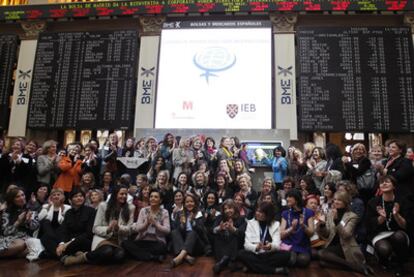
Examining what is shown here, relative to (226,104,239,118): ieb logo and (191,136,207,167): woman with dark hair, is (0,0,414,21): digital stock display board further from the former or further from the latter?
(191,136,207,167): woman with dark hair

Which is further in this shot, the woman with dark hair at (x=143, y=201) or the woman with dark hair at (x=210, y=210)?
the woman with dark hair at (x=143, y=201)

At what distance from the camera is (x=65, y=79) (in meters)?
9.96

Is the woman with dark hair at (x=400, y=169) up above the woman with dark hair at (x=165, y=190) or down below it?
above

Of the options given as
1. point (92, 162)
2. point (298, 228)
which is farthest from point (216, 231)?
Result: point (92, 162)

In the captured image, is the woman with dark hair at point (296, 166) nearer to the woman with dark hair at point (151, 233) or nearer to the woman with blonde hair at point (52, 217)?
the woman with dark hair at point (151, 233)

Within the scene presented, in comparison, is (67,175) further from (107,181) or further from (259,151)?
(259,151)

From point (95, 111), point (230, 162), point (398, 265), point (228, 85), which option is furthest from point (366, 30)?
point (95, 111)

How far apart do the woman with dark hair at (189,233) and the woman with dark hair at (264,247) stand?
72 cm

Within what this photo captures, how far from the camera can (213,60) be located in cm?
955

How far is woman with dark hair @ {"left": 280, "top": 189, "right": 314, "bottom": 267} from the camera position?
4305mm

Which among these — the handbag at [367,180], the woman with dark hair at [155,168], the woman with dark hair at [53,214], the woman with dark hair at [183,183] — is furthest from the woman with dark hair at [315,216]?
the woman with dark hair at [53,214]

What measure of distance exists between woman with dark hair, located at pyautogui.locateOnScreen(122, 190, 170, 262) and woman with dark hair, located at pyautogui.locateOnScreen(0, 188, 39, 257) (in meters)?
1.46

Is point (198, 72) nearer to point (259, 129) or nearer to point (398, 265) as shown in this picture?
point (259, 129)

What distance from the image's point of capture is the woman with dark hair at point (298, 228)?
4.30 metres
